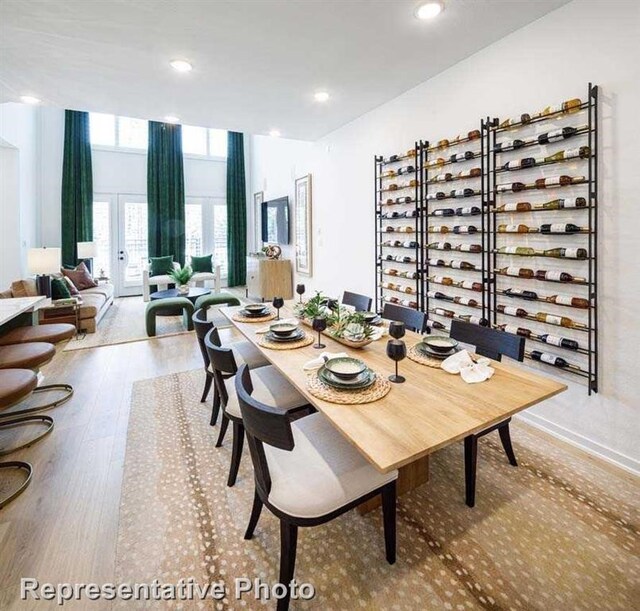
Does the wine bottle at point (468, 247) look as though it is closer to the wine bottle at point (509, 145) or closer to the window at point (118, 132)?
the wine bottle at point (509, 145)

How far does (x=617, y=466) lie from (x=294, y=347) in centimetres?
203

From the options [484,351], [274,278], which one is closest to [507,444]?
[484,351]

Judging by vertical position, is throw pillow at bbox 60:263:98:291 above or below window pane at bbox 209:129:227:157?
below

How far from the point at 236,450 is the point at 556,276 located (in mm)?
2244

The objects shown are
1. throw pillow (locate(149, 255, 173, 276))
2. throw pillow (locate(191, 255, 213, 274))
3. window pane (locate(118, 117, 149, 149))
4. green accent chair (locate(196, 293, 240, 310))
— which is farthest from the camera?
window pane (locate(118, 117, 149, 149))

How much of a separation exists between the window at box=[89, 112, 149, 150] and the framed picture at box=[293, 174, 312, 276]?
4.06 meters

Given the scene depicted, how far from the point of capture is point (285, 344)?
6.75ft

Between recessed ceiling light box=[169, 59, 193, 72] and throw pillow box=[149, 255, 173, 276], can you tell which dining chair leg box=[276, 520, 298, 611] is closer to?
recessed ceiling light box=[169, 59, 193, 72]

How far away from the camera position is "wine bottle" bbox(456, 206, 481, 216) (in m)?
2.76

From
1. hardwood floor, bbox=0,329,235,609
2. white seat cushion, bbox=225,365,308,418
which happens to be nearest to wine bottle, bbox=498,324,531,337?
white seat cushion, bbox=225,365,308,418

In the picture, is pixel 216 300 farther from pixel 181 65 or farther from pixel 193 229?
pixel 193 229

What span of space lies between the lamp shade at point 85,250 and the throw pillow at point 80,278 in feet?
1.65

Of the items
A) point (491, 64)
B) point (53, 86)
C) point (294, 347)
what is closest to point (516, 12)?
point (491, 64)

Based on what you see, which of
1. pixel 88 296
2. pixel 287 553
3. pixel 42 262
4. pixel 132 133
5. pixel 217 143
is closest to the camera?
pixel 287 553
